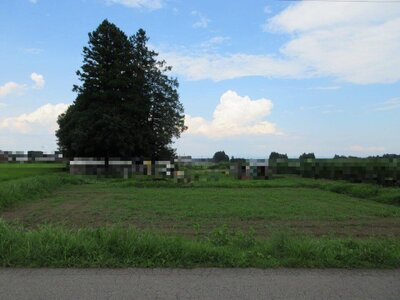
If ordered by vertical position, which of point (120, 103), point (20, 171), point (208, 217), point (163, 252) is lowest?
point (208, 217)

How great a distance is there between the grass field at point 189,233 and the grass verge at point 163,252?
13 millimetres

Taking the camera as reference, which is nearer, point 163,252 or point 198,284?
point 198,284

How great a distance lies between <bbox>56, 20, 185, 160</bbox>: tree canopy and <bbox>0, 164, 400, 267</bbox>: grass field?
14.4 m

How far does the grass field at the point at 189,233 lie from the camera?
535 centimetres

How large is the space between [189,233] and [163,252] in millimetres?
3241

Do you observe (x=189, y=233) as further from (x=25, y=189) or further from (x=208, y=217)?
(x=25, y=189)

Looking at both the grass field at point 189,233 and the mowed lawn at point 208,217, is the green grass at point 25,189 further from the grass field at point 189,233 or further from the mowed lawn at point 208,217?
the mowed lawn at point 208,217

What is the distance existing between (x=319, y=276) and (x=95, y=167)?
31.3 metres

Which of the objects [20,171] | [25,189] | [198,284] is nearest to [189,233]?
[198,284]

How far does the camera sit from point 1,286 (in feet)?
14.5

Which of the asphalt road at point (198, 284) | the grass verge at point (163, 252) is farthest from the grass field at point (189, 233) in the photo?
the asphalt road at point (198, 284)

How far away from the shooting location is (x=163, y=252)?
5.47 m

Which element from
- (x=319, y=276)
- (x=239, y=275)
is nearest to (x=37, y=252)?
(x=239, y=275)

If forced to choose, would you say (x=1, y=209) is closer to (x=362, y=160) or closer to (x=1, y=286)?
(x=1, y=286)
